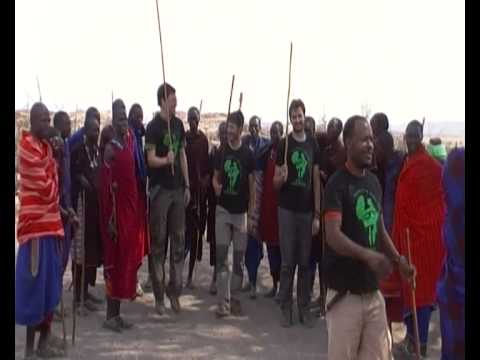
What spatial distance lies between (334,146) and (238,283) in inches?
70.8

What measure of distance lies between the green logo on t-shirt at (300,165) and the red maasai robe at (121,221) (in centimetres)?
159

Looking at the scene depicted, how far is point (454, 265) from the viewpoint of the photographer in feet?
11.5

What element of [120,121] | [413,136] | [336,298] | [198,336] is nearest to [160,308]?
[198,336]

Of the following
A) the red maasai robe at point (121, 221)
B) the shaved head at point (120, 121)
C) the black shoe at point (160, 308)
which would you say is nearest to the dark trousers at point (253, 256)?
the black shoe at point (160, 308)

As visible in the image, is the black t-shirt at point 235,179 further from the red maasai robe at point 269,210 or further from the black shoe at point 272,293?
the black shoe at point 272,293

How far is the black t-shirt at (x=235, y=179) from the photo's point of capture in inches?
269

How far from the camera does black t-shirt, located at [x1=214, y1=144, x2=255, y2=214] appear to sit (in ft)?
22.5

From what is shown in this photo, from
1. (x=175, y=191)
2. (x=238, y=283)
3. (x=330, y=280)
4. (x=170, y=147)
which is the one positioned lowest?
(x=238, y=283)

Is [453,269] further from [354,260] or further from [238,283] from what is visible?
[238,283]

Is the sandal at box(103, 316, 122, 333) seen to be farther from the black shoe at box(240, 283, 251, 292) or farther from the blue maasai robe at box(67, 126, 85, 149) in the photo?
the black shoe at box(240, 283, 251, 292)

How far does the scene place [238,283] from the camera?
7.20 meters

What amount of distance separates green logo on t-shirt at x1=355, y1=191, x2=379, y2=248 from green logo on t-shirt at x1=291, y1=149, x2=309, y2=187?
8.44 feet
